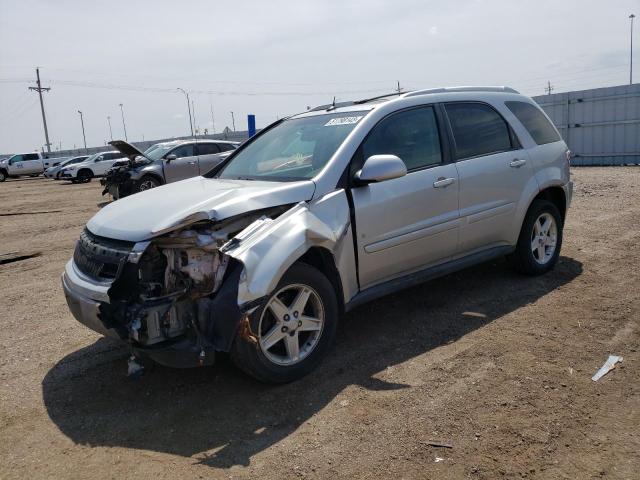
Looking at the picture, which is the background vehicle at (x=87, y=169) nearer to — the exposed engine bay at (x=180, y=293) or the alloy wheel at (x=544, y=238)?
the alloy wheel at (x=544, y=238)

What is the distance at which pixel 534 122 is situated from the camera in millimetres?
5605

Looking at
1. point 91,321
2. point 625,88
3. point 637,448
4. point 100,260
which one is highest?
point 625,88

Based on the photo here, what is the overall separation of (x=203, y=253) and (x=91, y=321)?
0.85 m

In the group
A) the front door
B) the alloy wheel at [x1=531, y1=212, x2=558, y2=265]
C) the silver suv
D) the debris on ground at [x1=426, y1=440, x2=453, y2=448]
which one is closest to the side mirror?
the silver suv

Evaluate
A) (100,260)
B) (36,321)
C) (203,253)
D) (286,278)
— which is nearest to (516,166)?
(286,278)

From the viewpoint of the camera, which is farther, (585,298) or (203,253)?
(585,298)

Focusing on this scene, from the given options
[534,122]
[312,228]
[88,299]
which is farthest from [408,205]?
[88,299]

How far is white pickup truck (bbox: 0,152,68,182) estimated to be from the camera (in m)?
37.2

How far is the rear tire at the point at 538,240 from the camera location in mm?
5398

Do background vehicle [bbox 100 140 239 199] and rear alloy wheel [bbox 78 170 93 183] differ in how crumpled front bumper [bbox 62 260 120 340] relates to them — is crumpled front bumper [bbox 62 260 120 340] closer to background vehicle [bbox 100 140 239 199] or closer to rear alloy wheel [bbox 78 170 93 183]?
background vehicle [bbox 100 140 239 199]

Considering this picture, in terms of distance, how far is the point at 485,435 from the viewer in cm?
295

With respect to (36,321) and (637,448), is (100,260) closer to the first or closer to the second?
(36,321)

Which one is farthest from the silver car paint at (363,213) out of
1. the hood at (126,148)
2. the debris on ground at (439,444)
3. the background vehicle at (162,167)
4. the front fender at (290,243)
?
the background vehicle at (162,167)

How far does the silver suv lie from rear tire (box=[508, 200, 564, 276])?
0.01 m
